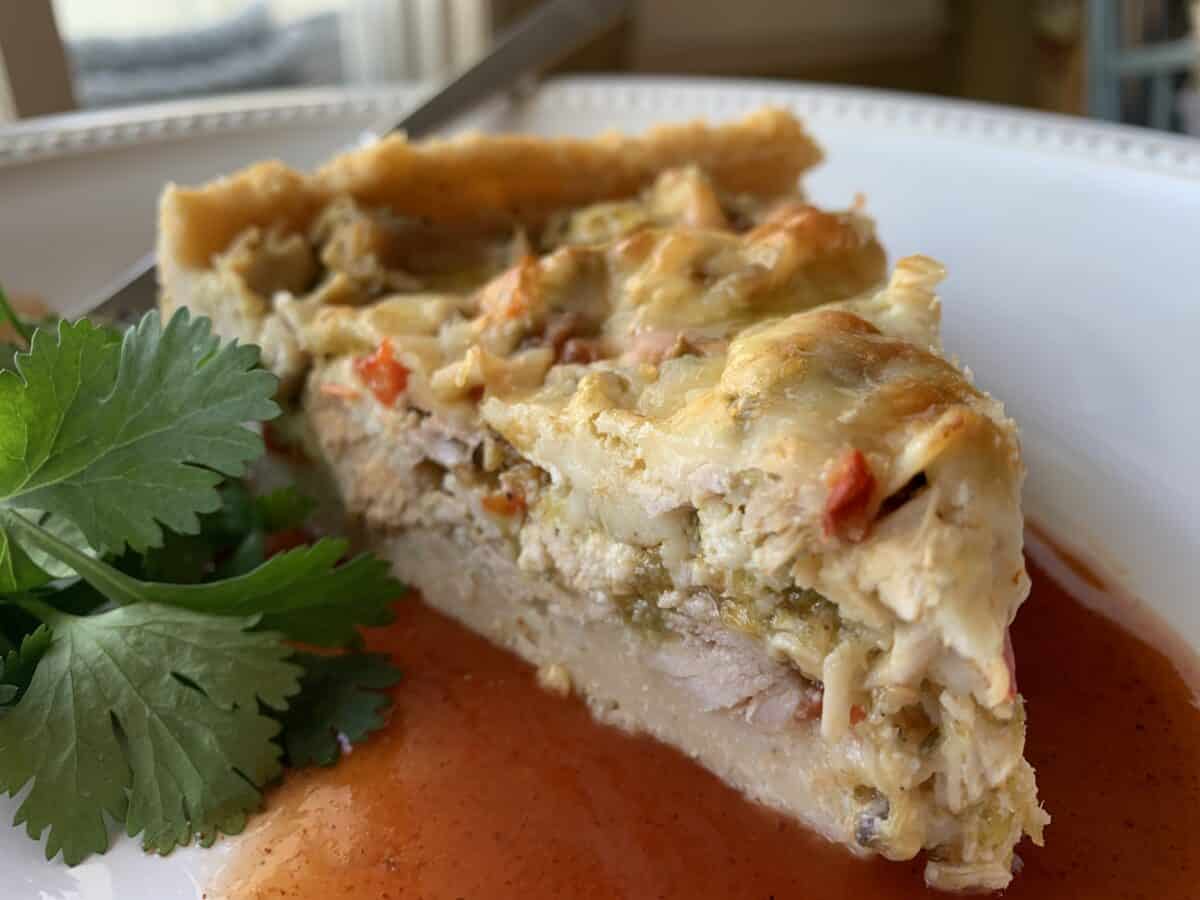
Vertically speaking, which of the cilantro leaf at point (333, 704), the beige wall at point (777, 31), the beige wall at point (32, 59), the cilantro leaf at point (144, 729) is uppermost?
the beige wall at point (32, 59)

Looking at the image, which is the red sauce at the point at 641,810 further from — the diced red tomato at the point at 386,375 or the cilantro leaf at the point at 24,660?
the diced red tomato at the point at 386,375

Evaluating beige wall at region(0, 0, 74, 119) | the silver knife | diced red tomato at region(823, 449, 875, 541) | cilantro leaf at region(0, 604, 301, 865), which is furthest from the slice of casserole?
beige wall at region(0, 0, 74, 119)

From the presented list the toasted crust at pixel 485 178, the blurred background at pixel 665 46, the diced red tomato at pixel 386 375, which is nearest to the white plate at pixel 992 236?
the toasted crust at pixel 485 178

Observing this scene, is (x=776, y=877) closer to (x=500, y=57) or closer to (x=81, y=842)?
(x=81, y=842)

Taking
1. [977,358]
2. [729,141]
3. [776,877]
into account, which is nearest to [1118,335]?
[977,358]

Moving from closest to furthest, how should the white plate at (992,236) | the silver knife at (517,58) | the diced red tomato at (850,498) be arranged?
the diced red tomato at (850,498)
the white plate at (992,236)
the silver knife at (517,58)

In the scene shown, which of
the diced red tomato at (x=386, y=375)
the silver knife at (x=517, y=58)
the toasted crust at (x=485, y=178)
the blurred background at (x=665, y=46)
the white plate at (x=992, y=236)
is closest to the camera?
the diced red tomato at (x=386, y=375)

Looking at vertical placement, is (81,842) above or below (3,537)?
below
